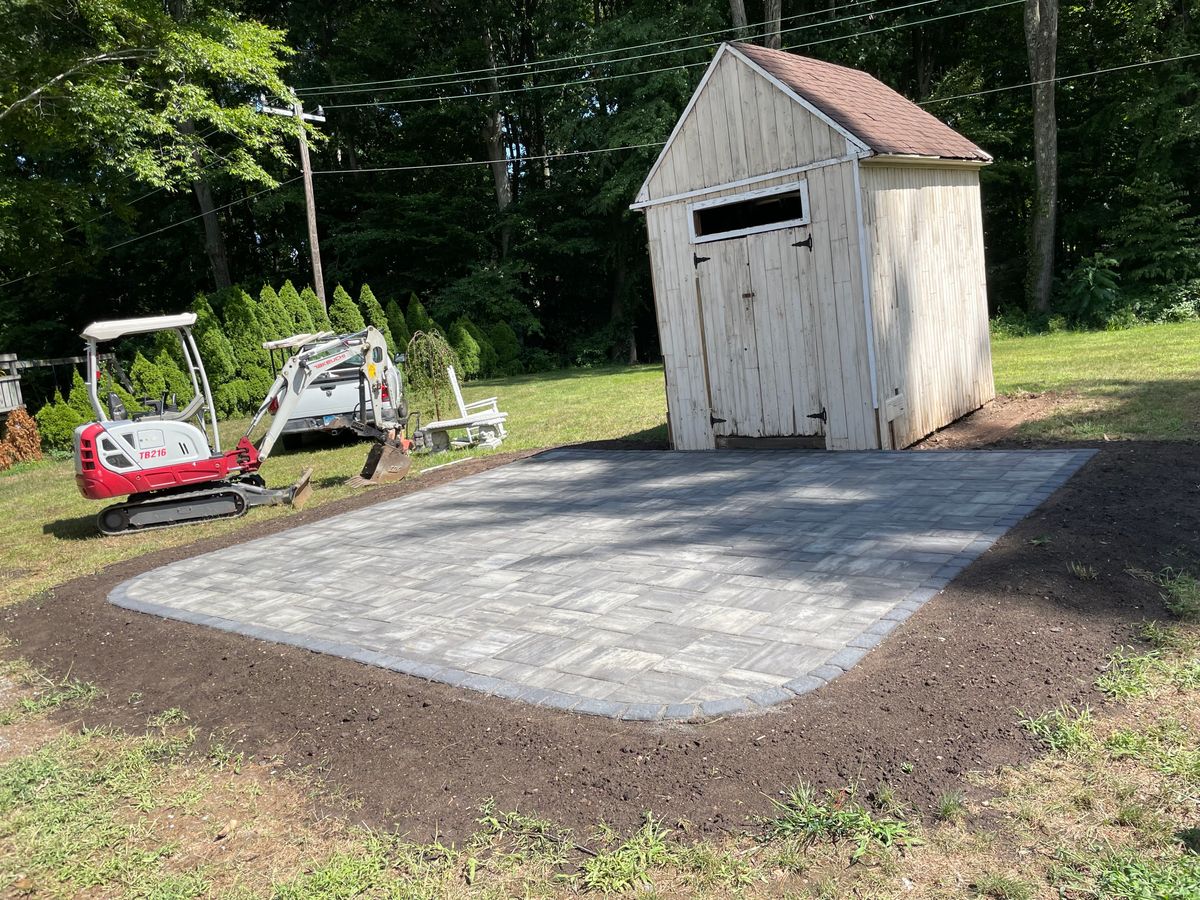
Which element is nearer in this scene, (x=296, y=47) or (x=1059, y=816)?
(x=1059, y=816)

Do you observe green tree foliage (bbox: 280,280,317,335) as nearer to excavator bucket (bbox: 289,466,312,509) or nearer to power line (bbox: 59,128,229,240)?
power line (bbox: 59,128,229,240)

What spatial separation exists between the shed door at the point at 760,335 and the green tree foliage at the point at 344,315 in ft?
52.0

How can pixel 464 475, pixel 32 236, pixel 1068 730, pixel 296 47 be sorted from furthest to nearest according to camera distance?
pixel 296 47
pixel 32 236
pixel 464 475
pixel 1068 730

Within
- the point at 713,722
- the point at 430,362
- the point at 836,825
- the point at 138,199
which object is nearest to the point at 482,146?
the point at 138,199

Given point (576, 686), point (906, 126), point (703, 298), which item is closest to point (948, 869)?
point (576, 686)

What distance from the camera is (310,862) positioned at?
3090mm

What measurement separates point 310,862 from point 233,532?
690 cm

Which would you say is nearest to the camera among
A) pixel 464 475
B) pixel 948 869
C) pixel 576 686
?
pixel 948 869

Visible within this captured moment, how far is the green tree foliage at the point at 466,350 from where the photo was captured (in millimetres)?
25188

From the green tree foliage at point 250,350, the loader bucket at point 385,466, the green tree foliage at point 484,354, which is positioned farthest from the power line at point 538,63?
the loader bucket at point 385,466

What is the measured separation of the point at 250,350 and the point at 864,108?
17.0m

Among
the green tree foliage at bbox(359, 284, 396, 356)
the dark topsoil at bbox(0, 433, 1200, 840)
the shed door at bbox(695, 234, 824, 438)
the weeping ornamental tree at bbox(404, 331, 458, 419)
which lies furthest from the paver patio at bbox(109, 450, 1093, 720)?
the green tree foliage at bbox(359, 284, 396, 356)

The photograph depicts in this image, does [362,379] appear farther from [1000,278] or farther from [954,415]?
[1000,278]

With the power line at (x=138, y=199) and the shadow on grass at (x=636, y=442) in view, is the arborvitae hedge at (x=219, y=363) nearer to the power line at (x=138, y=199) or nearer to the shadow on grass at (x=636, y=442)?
the power line at (x=138, y=199)
